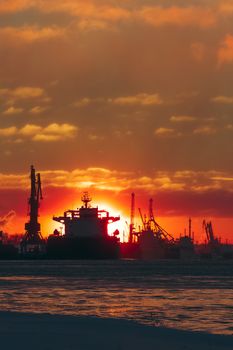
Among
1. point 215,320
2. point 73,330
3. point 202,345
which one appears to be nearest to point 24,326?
point 73,330

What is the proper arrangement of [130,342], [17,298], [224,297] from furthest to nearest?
[224,297] → [17,298] → [130,342]

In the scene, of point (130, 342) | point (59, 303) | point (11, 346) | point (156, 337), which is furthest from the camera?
point (59, 303)

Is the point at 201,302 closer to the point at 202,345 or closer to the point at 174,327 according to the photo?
the point at 174,327

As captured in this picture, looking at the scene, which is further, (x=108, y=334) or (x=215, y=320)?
(x=215, y=320)

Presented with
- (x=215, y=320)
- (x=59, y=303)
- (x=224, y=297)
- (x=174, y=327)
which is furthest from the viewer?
(x=224, y=297)

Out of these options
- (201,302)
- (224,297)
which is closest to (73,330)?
(201,302)

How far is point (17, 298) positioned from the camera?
5019cm

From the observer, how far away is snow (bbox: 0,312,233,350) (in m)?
22.9

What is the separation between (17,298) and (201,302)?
1256 cm

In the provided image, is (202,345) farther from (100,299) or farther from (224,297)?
(224,297)

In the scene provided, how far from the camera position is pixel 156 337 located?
25.5m

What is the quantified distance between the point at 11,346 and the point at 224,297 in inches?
1316

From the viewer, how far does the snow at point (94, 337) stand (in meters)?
22.9

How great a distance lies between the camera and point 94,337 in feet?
81.6
